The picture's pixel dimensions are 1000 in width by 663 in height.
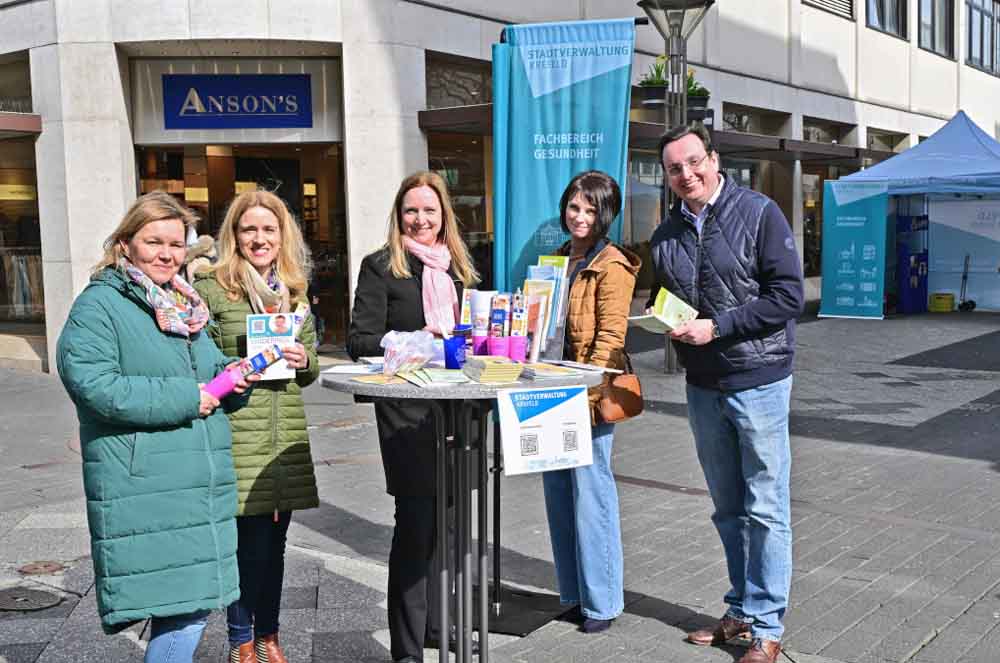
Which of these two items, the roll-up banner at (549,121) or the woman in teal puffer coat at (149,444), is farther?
the roll-up banner at (549,121)

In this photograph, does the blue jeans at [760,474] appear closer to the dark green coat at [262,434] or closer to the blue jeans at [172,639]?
the dark green coat at [262,434]

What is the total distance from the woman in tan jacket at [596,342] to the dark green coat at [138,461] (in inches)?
68.0

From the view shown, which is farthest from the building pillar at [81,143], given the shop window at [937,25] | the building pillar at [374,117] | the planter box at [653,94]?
the shop window at [937,25]

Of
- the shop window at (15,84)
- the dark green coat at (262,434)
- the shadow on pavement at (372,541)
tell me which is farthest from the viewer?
the shop window at (15,84)

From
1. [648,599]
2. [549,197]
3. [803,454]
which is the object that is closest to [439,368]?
[648,599]

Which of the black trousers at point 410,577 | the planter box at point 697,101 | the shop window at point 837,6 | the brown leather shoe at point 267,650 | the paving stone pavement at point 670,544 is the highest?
the shop window at point 837,6

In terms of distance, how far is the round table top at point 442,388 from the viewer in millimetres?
3324

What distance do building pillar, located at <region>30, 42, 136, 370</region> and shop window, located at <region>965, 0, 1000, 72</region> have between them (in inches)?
988

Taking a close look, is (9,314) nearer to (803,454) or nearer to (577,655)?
(803,454)

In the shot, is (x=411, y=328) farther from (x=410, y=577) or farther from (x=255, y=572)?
(x=255, y=572)

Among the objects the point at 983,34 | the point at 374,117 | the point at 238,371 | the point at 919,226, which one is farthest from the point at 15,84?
the point at 983,34

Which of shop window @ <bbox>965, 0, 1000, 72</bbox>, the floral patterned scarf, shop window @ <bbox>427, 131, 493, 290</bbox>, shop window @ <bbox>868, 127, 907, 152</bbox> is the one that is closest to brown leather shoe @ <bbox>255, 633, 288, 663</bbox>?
the floral patterned scarf

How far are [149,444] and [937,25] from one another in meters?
29.3

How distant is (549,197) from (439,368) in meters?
2.82
